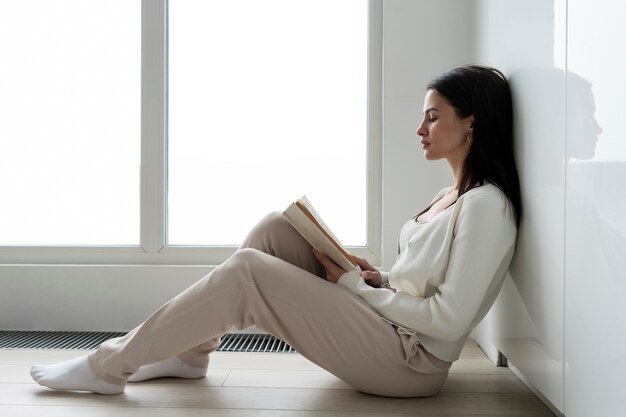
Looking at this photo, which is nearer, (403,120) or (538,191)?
(538,191)

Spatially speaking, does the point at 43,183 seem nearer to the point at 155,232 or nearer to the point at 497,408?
the point at 155,232

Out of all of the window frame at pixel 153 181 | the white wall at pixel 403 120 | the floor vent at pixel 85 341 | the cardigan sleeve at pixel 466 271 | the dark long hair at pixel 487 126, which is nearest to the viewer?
the cardigan sleeve at pixel 466 271

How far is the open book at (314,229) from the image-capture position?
1.74 meters

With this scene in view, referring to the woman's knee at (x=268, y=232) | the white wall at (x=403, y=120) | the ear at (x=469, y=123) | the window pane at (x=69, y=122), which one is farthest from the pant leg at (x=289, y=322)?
the window pane at (x=69, y=122)

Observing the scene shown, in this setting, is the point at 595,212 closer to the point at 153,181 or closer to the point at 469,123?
the point at 469,123

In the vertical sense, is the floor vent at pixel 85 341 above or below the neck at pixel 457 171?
below

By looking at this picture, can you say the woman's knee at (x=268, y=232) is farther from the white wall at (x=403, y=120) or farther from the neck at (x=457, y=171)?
the white wall at (x=403, y=120)

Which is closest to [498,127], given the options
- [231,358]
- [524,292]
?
[524,292]

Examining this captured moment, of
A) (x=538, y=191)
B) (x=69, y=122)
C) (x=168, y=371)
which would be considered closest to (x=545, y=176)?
(x=538, y=191)

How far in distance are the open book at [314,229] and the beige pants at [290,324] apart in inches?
3.0

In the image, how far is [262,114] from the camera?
3.11 metres

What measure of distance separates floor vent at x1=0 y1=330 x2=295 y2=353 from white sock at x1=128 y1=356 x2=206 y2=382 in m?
0.49

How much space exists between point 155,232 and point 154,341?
1332 mm

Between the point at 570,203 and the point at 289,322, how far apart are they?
78 cm
